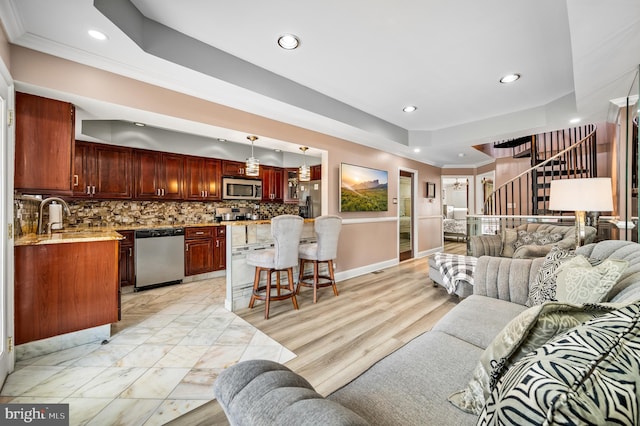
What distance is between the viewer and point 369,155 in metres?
4.61

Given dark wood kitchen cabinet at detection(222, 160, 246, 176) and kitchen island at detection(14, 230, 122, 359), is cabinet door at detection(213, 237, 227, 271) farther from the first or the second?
kitchen island at detection(14, 230, 122, 359)

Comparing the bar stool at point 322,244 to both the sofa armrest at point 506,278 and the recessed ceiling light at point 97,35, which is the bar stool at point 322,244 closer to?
the sofa armrest at point 506,278

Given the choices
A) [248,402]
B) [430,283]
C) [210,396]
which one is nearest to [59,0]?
[248,402]

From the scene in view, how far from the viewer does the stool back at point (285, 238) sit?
2.70m

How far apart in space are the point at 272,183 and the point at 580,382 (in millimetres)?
5580

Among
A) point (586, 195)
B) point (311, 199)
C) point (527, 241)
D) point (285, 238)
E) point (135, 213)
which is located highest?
point (311, 199)

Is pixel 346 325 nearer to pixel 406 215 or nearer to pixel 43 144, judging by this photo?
pixel 43 144

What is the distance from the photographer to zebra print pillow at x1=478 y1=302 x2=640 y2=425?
0.34 meters

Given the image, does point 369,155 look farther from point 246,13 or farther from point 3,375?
point 3,375

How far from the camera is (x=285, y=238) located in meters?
2.74

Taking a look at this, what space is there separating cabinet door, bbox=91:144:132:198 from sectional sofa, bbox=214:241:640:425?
4.30 meters

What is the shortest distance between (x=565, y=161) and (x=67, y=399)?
744 cm

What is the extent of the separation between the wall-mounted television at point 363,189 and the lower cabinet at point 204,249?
7.51 ft

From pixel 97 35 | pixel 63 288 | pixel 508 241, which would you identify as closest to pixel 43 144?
pixel 97 35
